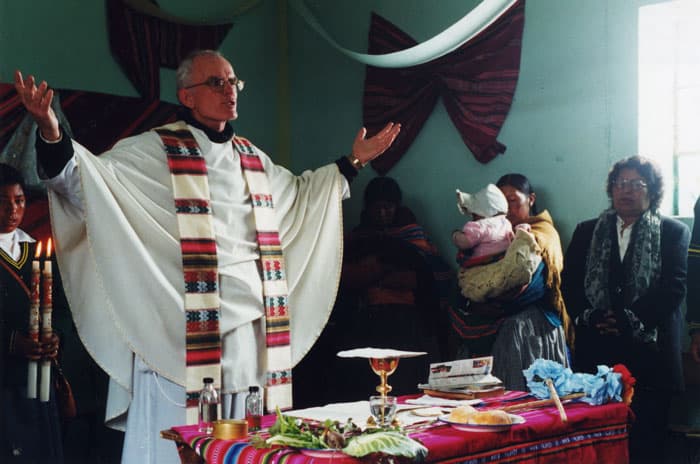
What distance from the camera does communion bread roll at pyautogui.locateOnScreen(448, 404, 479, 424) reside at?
9.72 feet

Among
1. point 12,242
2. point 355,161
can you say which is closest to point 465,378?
point 355,161

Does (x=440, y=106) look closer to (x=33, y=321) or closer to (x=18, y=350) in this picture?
(x=33, y=321)

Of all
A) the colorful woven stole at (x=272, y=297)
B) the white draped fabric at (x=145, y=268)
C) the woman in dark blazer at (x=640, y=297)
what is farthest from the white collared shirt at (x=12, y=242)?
the woman in dark blazer at (x=640, y=297)

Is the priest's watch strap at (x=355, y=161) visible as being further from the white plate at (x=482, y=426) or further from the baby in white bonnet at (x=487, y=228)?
the white plate at (x=482, y=426)

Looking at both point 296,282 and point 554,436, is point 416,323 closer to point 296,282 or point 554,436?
point 296,282

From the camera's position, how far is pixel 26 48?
5441mm

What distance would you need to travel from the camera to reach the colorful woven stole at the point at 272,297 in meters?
4.16

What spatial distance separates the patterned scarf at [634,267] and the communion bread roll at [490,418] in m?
1.80

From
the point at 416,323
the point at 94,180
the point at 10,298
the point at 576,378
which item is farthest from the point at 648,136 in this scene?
the point at 10,298

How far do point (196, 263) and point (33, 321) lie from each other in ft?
2.65

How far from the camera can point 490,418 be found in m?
2.94

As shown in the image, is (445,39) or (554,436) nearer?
(554,436)

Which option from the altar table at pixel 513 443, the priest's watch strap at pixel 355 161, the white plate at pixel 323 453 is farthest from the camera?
the priest's watch strap at pixel 355 161

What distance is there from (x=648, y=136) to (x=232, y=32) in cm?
315
